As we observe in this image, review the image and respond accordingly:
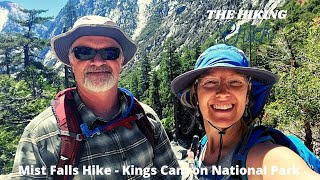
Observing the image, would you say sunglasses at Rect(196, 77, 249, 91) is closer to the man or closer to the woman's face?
the woman's face

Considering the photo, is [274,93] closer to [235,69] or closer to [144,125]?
[144,125]

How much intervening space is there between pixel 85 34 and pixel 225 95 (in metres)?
1.75

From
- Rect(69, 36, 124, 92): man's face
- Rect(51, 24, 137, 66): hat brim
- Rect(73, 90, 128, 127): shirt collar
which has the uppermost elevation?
Rect(51, 24, 137, 66): hat brim

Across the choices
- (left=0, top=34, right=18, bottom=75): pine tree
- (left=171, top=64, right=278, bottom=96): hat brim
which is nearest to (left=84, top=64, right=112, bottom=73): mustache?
(left=171, top=64, right=278, bottom=96): hat brim

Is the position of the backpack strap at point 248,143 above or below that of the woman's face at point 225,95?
below

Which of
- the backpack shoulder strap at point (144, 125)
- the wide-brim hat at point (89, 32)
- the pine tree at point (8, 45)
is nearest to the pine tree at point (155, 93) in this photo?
the pine tree at point (8, 45)

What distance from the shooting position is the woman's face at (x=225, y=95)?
276 cm

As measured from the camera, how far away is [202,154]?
10.4 feet

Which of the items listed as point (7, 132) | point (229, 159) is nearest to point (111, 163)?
point (229, 159)

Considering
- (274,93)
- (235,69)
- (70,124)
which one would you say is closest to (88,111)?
(70,124)

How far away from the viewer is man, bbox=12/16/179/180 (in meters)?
3.19

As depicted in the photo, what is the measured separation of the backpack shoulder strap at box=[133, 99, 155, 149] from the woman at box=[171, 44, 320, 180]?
84 cm

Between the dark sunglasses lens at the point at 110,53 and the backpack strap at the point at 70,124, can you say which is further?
the dark sunglasses lens at the point at 110,53

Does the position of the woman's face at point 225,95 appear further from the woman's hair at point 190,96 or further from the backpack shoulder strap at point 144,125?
the backpack shoulder strap at point 144,125
